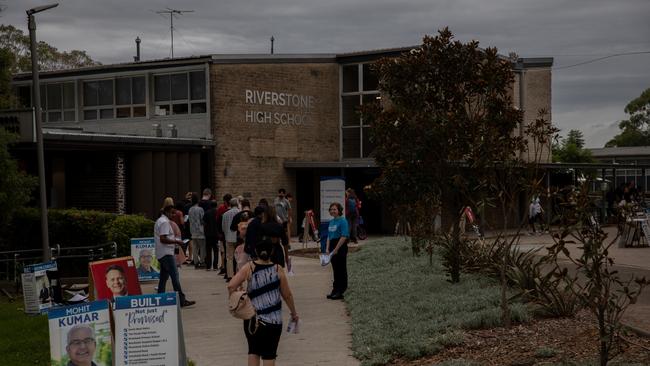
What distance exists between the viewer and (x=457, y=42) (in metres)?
14.2

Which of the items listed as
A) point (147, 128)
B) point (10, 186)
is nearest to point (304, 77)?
point (147, 128)

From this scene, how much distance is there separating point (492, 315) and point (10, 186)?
9770 mm

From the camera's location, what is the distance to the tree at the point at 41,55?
157ft

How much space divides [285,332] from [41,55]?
46453 millimetres

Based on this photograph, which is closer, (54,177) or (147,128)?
(54,177)

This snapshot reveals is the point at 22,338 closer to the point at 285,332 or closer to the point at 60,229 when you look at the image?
the point at 285,332

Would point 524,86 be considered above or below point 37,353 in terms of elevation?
above

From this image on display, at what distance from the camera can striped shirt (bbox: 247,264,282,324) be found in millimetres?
8352

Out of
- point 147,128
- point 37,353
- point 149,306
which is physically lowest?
point 37,353

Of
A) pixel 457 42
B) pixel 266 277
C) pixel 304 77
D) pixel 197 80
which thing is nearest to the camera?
pixel 266 277

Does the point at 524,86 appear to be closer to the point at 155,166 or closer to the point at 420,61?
the point at 155,166

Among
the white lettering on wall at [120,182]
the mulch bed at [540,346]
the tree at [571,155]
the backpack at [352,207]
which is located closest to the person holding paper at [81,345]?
the mulch bed at [540,346]

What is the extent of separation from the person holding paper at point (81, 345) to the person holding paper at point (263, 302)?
1423mm

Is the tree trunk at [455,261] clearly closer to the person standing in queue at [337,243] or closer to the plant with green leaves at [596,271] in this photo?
the person standing in queue at [337,243]
